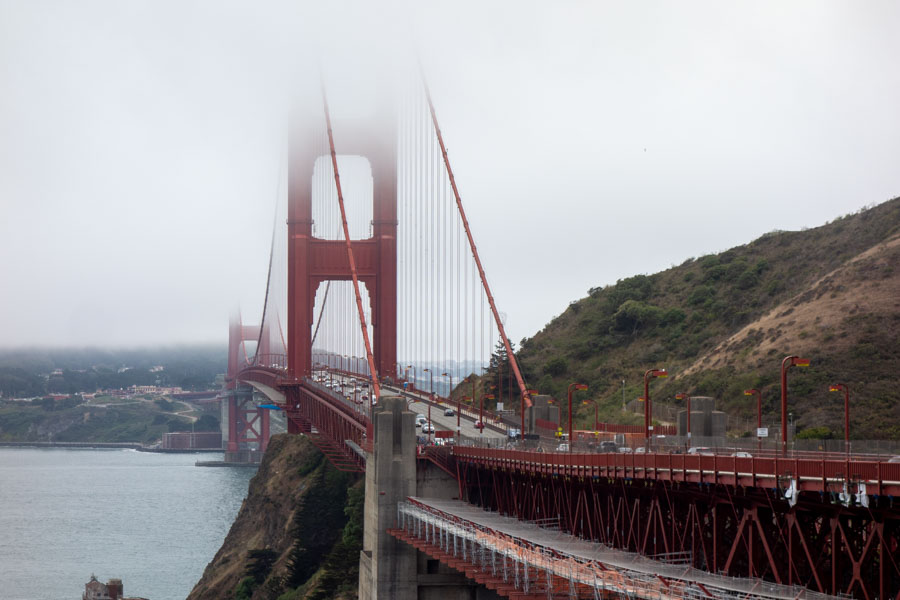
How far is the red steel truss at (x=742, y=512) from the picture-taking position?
25312 mm

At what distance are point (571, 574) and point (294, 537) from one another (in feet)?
150

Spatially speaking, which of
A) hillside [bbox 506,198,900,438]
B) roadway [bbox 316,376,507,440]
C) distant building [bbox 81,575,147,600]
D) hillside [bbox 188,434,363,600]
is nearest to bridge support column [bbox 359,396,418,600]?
hillside [bbox 188,434,363,600]

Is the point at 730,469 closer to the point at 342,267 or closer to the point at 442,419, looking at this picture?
the point at 442,419

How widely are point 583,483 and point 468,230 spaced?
36.1m

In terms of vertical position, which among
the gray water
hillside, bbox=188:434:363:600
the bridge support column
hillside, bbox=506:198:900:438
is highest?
hillside, bbox=506:198:900:438

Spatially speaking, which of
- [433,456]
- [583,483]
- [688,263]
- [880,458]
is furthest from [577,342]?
[880,458]

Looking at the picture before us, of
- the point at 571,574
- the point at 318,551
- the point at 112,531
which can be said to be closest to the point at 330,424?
the point at 318,551

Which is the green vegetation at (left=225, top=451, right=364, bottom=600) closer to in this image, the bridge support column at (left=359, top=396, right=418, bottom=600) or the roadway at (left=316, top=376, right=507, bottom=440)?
the roadway at (left=316, top=376, right=507, bottom=440)

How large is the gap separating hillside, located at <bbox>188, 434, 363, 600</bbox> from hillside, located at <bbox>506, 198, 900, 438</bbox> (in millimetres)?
18779

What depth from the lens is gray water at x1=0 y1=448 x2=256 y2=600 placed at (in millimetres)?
93625

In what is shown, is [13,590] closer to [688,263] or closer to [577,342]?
[577,342]

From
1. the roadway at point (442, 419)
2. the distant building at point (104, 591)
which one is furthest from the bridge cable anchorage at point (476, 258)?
the distant building at point (104, 591)

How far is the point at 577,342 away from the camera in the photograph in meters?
109

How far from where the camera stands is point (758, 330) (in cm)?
8188
